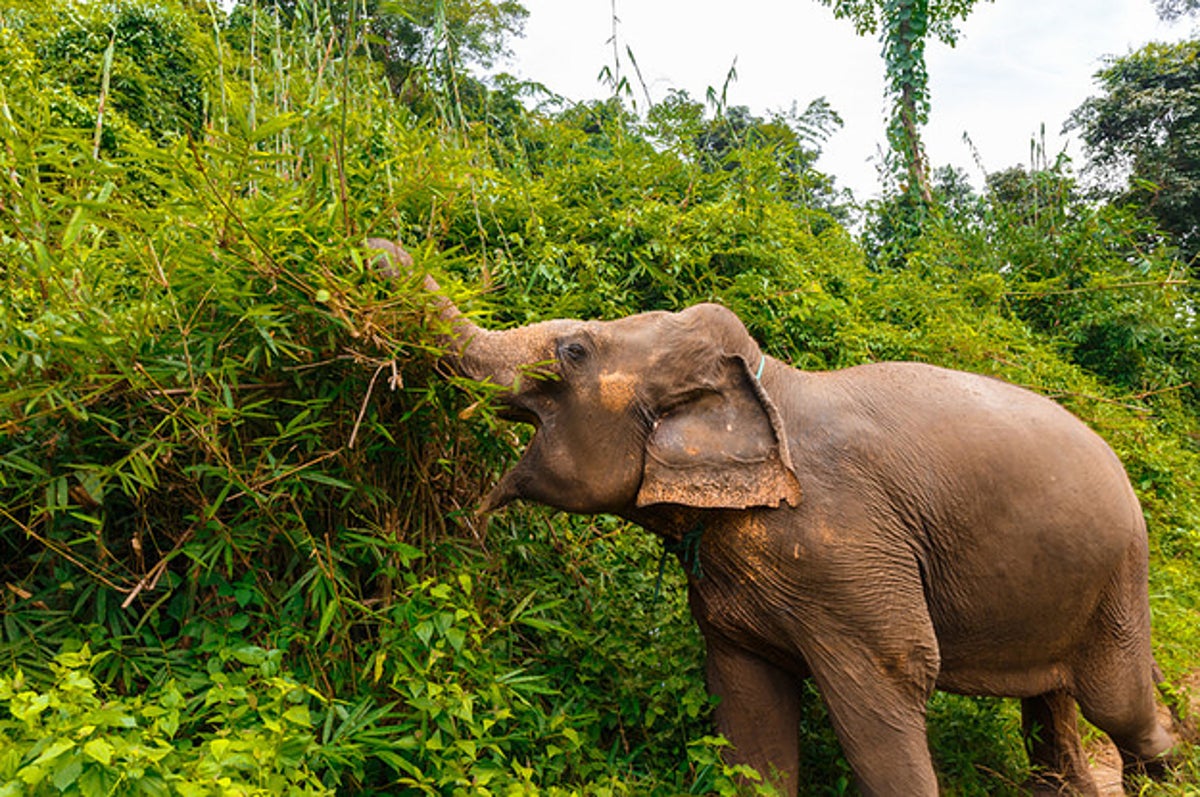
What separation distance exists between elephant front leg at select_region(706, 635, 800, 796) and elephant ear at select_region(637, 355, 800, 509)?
0.63 meters

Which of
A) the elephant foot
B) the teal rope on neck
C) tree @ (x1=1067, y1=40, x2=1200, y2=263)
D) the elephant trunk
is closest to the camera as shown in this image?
the elephant trunk

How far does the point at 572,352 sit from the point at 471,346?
12.0 inches

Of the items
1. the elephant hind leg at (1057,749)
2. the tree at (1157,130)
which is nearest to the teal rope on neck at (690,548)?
the elephant hind leg at (1057,749)

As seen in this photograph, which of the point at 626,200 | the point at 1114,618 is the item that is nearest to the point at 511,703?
the point at 1114,618

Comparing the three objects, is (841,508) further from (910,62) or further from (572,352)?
(910,62)

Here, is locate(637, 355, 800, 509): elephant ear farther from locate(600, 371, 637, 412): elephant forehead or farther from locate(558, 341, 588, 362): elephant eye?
locate(558, 341, 588, 362): elephant eye

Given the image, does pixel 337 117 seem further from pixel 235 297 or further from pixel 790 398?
pixel 790 398

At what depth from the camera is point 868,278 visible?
6.88 meters

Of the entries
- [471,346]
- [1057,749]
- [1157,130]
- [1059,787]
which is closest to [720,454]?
[471,346]

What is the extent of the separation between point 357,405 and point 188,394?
17.9 inches

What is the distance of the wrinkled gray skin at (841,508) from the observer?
2.63m

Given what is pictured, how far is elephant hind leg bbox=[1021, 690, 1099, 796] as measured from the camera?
139 inches

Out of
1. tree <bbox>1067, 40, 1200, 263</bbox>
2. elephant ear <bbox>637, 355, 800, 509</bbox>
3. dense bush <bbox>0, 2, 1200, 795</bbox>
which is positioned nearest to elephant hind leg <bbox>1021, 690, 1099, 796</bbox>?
dense bush <bbox>0, 2, 1200, 795</bbox>

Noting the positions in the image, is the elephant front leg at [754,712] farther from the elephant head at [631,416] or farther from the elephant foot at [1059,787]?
the elephant foot at [1059,787]
